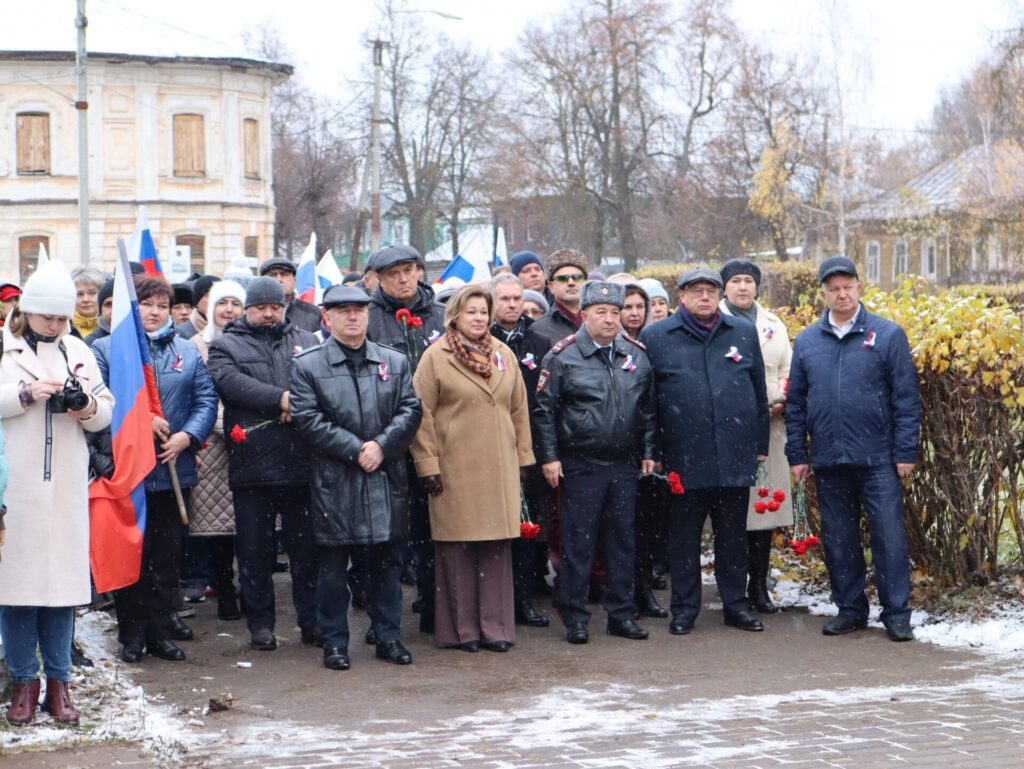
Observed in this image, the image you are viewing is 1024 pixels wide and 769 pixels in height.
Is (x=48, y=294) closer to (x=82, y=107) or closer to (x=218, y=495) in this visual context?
(x=218, y=495)

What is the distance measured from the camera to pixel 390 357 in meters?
7.94

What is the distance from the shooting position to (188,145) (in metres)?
48.5

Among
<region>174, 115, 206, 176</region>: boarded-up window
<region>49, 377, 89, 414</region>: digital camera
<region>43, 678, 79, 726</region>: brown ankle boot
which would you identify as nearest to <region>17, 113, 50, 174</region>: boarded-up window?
<region>174, 115, 206, 176</region>: boarded-up window

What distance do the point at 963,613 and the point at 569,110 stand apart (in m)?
47.9

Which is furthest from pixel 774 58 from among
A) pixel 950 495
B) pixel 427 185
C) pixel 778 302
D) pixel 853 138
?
pixel 950 495

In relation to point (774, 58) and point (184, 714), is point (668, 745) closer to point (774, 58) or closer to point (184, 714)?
point (184, 714)

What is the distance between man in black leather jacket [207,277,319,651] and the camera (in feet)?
26.7

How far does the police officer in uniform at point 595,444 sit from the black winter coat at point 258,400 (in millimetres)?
1424

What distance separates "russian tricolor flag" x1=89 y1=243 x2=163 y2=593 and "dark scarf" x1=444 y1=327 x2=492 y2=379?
5.47ft

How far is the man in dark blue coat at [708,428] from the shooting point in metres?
8.48

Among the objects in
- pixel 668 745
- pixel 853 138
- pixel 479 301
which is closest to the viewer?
pixel 668 745

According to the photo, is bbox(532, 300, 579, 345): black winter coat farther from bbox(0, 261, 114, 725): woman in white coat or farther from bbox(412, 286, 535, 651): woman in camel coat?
bbox(0, 261, 114, 725): woman in white coat

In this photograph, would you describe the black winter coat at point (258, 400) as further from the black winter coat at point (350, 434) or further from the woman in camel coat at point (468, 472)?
the woman in camel coat at point (468, 472)

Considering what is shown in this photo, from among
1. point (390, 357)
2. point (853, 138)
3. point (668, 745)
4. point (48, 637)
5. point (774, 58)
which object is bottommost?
point (668, 745)
